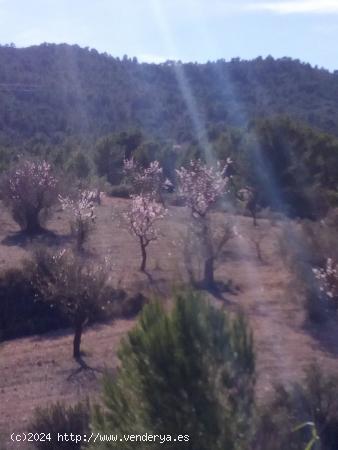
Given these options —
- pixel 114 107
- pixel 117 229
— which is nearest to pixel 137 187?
pixel 117 229

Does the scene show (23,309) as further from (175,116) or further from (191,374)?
(175,116)

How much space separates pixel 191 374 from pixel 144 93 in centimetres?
8182

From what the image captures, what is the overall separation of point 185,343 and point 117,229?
22153mm

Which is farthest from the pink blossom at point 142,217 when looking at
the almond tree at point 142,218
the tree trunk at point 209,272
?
the tree trunk at point 209,272

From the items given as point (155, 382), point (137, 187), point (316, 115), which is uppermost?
point (316, 115)

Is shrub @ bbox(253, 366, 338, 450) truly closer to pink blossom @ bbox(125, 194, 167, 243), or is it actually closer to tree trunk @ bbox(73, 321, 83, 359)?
tree trunk @ bbox(73, 321, 83, 359)

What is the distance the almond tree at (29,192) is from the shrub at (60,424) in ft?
58.6

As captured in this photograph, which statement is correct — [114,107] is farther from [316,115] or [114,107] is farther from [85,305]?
[85,305]

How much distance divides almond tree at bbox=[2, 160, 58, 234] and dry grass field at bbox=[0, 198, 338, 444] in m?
0.69

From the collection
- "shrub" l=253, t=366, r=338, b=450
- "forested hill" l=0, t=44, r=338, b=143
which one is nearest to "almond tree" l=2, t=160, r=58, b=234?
"shrub" l=253, t=366, r=338, b=450

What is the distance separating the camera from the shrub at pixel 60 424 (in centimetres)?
1012

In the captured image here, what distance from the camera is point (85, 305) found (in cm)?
1661

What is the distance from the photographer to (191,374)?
693 cm

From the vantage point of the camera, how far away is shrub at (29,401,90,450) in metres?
10.1
